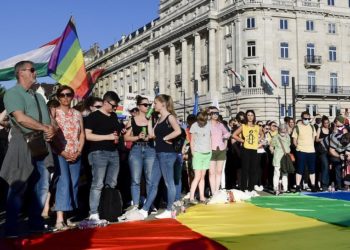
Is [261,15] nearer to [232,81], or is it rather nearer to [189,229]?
[232,81]

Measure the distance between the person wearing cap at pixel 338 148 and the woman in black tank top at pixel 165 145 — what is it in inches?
248

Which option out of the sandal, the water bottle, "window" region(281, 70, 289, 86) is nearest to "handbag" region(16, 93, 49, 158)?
the sandal

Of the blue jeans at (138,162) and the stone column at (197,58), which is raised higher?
the stone column at (197,58)

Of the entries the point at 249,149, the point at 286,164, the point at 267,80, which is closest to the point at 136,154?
the point at 249,149

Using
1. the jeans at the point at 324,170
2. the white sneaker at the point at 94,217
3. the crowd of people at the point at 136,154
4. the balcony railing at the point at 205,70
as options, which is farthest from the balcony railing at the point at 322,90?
the white sneaker at the point at 94,217

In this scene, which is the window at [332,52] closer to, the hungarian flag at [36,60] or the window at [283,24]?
the window at [283,24]

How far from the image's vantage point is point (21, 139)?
670 cm

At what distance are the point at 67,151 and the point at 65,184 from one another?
480mm

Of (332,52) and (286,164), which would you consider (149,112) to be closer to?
(286,164)

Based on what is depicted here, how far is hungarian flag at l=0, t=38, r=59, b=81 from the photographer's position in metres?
11.2

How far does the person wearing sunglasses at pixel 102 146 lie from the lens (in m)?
8.22

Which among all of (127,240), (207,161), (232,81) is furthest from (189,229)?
(232,81)

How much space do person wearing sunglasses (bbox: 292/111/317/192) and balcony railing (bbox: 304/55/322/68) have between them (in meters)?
51.3

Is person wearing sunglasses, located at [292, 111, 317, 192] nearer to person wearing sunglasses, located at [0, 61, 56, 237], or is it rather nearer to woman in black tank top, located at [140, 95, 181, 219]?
woman in black tank top, located at [140, 95, 181, 219]
